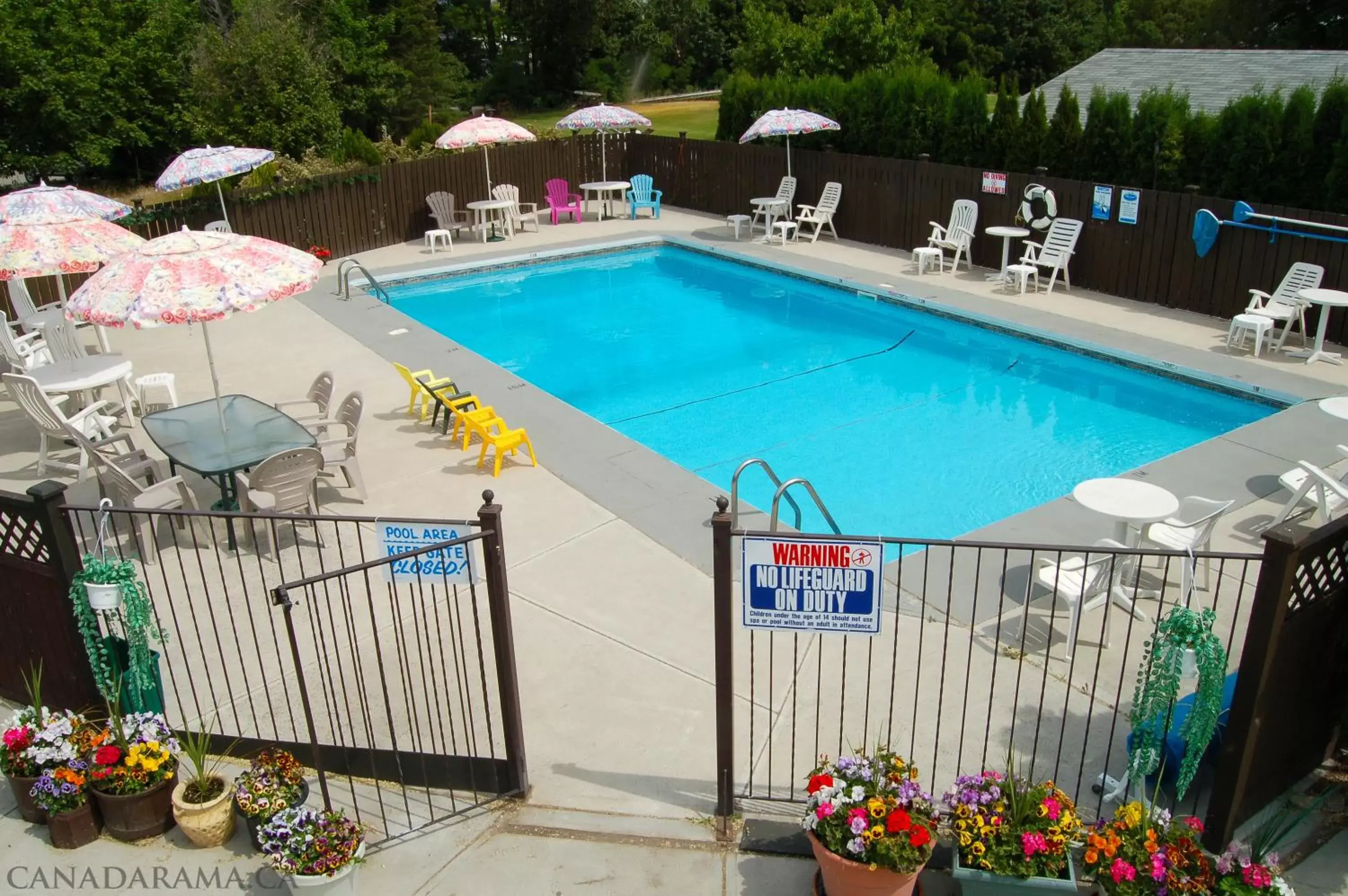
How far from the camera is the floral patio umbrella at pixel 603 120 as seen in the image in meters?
18.6

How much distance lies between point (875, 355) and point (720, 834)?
9.73 meters

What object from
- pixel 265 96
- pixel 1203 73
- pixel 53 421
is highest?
pixel 265 96

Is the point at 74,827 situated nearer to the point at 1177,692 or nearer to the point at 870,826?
the point at 870,826

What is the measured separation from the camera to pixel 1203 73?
2197 centimetres

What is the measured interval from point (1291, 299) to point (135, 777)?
11.9m

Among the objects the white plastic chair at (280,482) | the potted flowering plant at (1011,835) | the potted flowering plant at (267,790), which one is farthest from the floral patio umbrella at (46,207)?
the potted flowering plant at (1011,835)

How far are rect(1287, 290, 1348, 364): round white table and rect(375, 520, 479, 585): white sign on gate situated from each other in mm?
9945

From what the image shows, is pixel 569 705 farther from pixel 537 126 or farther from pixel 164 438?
pixel 537 126

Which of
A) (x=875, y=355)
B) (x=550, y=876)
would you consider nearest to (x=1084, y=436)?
(x=875, y=355)

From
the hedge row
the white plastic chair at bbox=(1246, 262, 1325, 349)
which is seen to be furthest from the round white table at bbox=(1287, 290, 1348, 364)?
the hedge row

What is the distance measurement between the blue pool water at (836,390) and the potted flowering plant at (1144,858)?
16.6ft

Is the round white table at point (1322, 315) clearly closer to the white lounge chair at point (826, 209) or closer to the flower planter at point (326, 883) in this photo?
the white lounge chair at point (826, 209)

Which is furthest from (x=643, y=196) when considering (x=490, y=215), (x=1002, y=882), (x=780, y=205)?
(x=1002, y=882)

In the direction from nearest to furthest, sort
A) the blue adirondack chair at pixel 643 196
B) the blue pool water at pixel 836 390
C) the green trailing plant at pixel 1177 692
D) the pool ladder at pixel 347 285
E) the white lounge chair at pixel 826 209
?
the green trailing plant at pixel 1177 692, the blue pool water at pixel 836 390, the pool ladder at pixel 347 285, the white lounge chair at pixel 826 209, the blue adirondack chair at pixel 643 196
